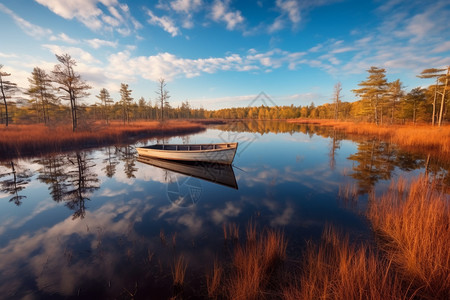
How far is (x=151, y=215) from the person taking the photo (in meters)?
7.95

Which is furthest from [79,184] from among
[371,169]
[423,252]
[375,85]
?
[375,85]

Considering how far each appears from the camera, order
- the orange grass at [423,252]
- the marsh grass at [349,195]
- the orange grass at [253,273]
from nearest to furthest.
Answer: the orange grass at [423,252] → the orange grass at [253,273] → the marsh grass at [349,195]

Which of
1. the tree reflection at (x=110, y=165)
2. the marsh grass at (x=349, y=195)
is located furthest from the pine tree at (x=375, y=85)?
the tree reflection at (x=110, y=165)

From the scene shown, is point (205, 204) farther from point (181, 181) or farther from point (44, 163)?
point (44, 163)

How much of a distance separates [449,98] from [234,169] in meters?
64.2

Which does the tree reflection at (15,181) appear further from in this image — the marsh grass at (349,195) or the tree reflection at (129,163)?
the marsh grass at (349,195)

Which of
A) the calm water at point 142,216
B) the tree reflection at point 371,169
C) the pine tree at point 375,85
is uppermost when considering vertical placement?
the pine tree at point 375,85

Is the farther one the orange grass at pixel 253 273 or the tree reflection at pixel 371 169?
the tree reflection at pixel 371 169

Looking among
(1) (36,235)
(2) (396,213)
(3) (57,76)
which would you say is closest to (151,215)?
(1) (36,235)

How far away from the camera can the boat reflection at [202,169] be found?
12616 mm

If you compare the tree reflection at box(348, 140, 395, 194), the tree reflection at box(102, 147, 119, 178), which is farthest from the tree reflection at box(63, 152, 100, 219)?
the tree reflection at box(348, 140, 395, 194)

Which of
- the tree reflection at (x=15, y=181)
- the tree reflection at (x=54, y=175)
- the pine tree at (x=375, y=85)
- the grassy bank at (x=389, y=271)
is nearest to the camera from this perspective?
the grassy bank at (x=389, y=271)

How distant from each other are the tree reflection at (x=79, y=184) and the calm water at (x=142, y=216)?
6cm

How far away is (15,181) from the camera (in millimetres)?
11602
